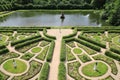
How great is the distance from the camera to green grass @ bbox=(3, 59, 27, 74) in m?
26.1

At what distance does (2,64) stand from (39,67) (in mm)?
6543

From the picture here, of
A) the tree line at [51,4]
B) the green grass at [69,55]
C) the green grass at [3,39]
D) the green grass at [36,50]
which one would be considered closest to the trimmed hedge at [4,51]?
the green grass at [3,39]

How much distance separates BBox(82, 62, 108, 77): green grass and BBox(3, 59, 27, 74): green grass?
9.78 meters

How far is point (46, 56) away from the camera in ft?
99.6

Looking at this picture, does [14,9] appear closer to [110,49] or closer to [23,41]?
[23,41]

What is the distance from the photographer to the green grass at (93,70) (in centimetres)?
2498

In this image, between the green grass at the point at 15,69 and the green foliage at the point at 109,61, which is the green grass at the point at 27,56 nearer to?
the green grass at the point at 15,69

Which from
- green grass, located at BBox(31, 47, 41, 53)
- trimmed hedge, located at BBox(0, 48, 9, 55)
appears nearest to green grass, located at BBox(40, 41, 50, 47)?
green grass, located at BBox(31, 47, 41, 53)

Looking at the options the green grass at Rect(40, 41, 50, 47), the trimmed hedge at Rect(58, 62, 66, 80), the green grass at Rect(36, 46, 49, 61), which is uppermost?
the trimmed hedge at Rect(58, 62, 66, 80)

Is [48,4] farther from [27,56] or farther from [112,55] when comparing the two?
[112,55]

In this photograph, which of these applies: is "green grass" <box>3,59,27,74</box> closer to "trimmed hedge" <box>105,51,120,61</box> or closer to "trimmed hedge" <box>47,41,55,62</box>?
"trimmed hedge" <box>47,41,55,62</box>

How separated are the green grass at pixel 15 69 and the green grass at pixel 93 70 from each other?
9783mm

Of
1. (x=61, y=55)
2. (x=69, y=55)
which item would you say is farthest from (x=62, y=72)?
(x=69, y=55)

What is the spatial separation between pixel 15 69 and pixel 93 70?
40.6ft
